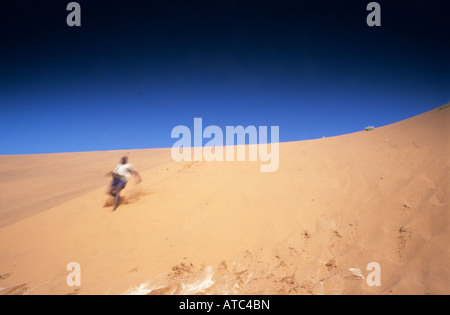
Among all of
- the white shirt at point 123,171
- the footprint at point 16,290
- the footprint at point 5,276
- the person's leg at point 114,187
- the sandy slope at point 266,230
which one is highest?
the white shirt at point 123,171

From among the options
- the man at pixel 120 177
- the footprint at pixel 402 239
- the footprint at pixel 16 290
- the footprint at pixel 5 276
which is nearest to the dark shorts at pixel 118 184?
the man at pixel 120 177

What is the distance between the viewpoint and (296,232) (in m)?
3.46

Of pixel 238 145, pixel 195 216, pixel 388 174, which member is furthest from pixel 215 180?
pixel 238 145

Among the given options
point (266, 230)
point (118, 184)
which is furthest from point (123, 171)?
point (266, 230)

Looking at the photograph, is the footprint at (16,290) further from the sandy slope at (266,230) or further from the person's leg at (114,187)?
the person's leg at (114,187)

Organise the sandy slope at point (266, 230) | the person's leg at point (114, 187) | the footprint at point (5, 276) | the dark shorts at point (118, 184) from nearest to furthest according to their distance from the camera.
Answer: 1. the sandy slope at point (266, 230)
2. the footprint at point (5, 276)
3. the dark shorts at point (118, 184)
4. the person's leg at point (114, 187)

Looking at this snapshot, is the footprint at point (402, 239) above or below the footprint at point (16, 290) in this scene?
above

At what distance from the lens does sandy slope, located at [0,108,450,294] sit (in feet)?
8.71

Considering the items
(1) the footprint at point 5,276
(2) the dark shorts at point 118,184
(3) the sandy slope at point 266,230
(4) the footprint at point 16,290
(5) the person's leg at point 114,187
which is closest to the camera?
(3) the sandy slope at point 266,230

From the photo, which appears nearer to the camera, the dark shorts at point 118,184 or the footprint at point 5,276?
the footprint at point 5,276

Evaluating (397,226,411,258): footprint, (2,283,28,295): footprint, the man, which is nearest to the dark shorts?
the man

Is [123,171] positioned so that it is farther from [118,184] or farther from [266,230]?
[266,230]

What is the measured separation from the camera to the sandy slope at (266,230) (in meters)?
2.66
